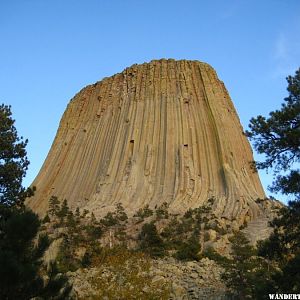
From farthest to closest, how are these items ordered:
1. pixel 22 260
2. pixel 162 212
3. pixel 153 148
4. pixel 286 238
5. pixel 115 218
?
pixel 153 148
pixel 162 212
pixel 115 218
pixel 286 238
pixel 22 260

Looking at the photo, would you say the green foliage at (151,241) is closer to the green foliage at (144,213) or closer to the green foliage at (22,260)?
the green foliage at (144,213)

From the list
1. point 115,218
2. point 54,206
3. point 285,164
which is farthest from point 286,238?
→ point 54,206

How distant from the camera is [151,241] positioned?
29.0 meters

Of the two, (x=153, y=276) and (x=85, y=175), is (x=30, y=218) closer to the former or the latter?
(x=153, y=276)

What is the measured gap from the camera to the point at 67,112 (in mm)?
52000

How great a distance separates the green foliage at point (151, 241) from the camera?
27.8 meters

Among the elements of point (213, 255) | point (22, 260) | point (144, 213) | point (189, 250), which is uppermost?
point (144, 213)

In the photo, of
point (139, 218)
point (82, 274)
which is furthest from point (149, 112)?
point (82, 274)

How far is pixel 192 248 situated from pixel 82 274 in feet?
21.9

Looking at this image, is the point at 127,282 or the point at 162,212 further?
the point at 162,212

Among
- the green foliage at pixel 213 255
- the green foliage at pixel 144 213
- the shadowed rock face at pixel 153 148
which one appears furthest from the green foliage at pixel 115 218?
the green foliage at pixel 213 255

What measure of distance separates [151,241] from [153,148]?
13981 mm

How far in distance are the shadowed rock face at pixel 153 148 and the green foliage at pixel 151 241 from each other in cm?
514

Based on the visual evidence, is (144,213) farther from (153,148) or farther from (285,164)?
(285,164)
